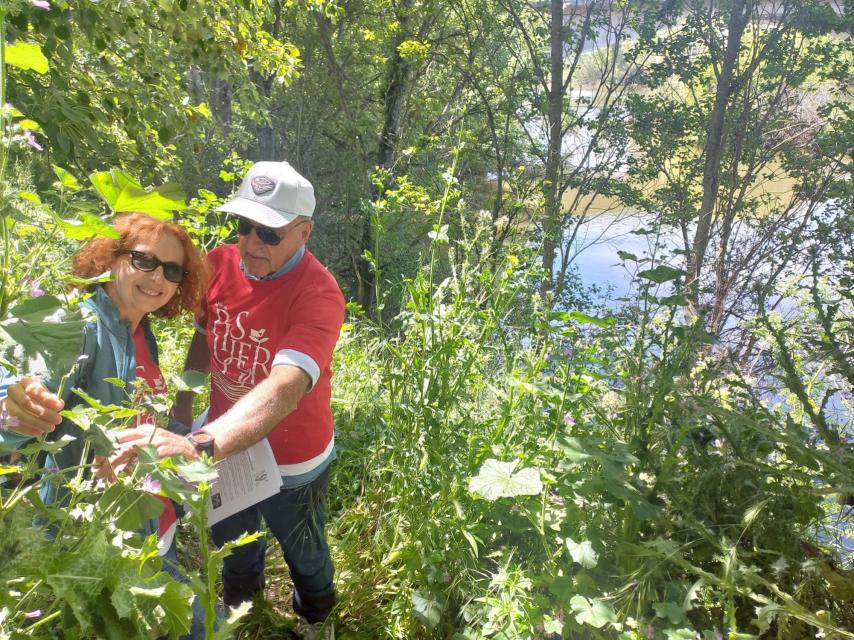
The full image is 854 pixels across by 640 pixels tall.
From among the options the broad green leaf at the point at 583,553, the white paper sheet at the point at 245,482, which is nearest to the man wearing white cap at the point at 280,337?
the white paper sheet at the point at 245,482

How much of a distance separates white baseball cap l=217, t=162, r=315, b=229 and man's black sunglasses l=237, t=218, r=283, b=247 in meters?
0.03

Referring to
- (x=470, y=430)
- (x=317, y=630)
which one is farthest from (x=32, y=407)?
(x=317, y=630)

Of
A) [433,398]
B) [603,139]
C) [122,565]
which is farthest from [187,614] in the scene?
[603,139]

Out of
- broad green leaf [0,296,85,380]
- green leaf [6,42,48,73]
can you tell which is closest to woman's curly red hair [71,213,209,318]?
green leaf [6,42,48,73]

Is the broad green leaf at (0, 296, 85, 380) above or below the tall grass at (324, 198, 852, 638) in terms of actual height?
above

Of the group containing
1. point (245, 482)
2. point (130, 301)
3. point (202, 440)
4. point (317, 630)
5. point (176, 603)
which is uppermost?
point (176, 603)

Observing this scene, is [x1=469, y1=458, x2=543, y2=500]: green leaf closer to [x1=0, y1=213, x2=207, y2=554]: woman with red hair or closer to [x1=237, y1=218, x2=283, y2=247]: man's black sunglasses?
[x1=0, y1=213, x2=207, y2=554]: woman with red hair

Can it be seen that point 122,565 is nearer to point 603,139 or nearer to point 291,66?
point 291,66

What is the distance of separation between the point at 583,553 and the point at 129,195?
112 centimetres

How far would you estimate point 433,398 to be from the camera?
2.19 meters

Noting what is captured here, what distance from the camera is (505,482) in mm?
1427

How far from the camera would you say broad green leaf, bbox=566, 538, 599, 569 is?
4.46 ft

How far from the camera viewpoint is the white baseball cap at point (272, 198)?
6.84 ft

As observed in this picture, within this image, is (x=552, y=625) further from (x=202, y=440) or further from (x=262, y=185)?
(x=262, y=185)
